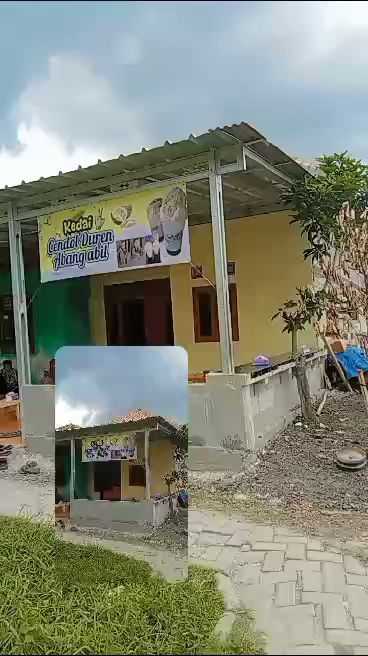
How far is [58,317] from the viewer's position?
10.3 m

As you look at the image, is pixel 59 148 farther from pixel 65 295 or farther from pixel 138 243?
pixel 65 295

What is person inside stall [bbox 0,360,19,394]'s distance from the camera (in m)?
9.84

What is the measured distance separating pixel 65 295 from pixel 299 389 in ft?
16.7

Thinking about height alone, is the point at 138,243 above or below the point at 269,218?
below

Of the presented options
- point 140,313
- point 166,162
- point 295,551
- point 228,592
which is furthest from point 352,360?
point 228,592

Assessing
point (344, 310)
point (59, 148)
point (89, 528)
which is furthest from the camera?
point (344, 310)

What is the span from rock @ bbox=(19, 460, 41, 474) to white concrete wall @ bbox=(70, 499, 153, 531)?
288cm

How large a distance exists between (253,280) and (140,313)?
257 centimetres

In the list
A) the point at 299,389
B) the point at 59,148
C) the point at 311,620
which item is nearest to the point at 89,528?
the point at 311,620

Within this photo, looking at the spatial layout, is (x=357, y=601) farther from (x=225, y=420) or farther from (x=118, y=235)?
(x=118, y=235)

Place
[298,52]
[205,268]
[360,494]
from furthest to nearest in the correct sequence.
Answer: [205,268] → [360,494] → [298,52]

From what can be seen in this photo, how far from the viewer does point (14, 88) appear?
2105 mm

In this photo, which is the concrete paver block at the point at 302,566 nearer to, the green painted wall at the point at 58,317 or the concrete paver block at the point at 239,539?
the concrete paver block at the point at 239,539

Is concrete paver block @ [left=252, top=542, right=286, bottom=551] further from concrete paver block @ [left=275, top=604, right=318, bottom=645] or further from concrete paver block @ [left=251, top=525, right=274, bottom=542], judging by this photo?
concrete paver block @ [left=275, top=604, right=318, bottom=645]
